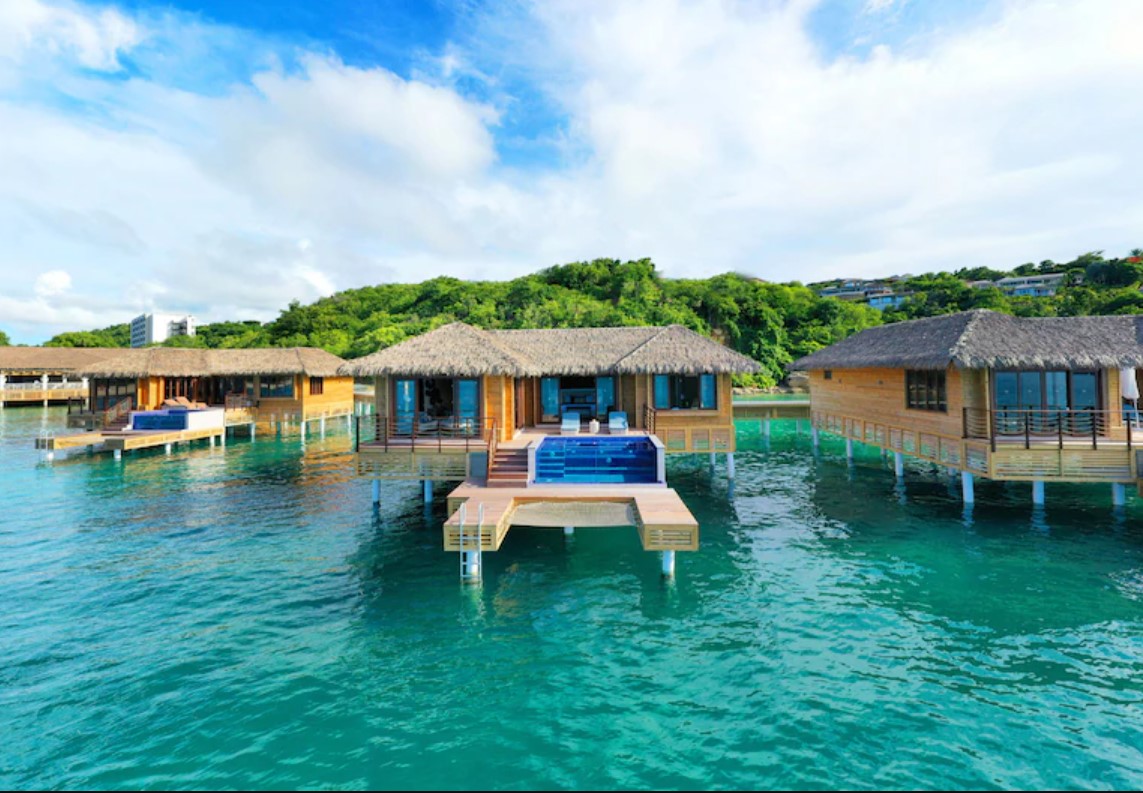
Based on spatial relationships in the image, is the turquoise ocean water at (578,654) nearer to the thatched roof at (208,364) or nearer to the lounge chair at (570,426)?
the lounge chair at (570,426)

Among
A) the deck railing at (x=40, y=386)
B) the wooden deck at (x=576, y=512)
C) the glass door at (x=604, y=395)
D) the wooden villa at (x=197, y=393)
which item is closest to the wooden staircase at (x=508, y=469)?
the wooden deck at (x=576, y=512)

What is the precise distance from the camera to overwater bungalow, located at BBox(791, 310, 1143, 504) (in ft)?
46.9

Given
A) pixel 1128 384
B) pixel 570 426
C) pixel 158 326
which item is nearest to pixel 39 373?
pixel 570 426

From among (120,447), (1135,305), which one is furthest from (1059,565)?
(1135,305)

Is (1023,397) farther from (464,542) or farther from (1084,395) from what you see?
(464,542)

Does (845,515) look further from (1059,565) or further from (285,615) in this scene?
(285,615)

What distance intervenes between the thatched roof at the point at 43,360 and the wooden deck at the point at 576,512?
173 ft

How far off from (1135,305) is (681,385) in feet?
195

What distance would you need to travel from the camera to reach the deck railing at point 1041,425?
15.4 m

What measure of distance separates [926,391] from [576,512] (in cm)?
1331

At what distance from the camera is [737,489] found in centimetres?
1959

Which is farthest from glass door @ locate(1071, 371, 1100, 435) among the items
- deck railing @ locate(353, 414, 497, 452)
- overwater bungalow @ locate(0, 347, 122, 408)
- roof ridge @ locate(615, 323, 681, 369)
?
overwater bungalow @ locate(0, 347, 122, 408)

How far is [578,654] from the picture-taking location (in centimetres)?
855

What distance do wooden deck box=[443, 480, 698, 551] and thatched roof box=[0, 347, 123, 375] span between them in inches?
2073
